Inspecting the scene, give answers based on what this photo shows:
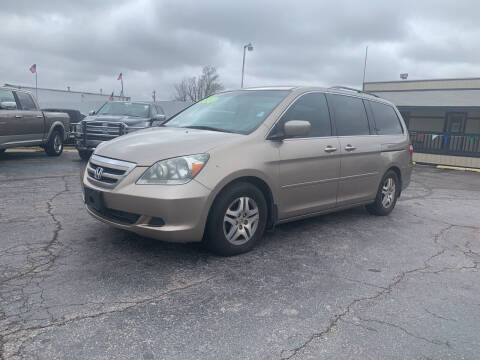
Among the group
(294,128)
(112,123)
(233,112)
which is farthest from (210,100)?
(112,123)

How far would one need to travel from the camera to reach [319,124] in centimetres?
479

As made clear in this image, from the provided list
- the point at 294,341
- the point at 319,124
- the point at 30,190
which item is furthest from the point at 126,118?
the point at 294,341

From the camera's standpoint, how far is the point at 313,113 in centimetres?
476

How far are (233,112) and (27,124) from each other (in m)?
7.51

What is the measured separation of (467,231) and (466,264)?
164cm

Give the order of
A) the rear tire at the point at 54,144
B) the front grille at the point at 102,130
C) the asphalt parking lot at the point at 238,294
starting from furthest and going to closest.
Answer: the rear tire at the point at 54,144 → the front grille at the point at 102,130 → the asphalt parking lot at the point at 238,294

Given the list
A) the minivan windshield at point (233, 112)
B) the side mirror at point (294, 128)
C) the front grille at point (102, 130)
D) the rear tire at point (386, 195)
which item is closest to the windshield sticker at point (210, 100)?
the minivan windshield at point (233, 112)

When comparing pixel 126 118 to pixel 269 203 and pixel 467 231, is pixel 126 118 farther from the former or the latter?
pixel 467 231

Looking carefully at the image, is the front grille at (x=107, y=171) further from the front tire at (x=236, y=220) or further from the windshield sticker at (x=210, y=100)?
the windshield sticker at (x=210, y=100)

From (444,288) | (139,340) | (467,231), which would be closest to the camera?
(139,340)

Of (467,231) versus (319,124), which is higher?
(319,124)

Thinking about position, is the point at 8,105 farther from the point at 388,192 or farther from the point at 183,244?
the point at 388,192

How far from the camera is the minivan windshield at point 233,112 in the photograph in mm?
4289

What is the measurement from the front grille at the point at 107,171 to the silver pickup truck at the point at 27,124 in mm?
6639
